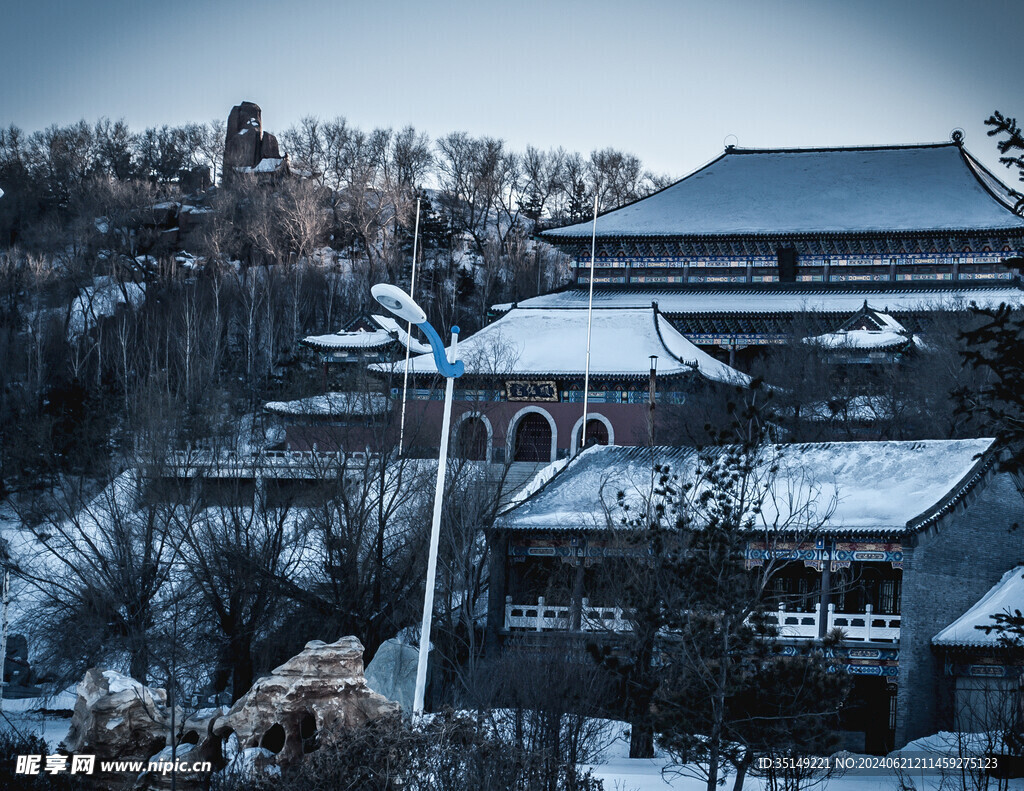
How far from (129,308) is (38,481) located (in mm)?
15841

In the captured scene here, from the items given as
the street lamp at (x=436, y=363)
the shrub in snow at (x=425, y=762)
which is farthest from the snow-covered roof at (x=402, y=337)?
the shrub in snow at (x=425, y=762)

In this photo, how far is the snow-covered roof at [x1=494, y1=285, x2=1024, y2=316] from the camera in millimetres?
39562

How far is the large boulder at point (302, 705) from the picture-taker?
48.5 ft

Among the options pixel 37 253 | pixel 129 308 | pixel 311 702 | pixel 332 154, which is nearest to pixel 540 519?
pixel 311 702

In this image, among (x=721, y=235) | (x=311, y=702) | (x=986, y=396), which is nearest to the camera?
(x=986, y=396)

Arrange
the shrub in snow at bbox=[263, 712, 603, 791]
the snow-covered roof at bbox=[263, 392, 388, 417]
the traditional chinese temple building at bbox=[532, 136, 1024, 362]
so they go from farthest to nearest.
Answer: the traditional chinese temple building at bbox=[532, 136, 1024, 362] → the snow-covered roof at bbox=[263, 392, 388, 417] → the shrub in snow at bbox=[263, 712, 603, 791]

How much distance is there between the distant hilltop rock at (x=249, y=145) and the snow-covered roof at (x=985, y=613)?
52.9 m

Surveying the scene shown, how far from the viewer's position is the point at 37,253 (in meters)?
60.6

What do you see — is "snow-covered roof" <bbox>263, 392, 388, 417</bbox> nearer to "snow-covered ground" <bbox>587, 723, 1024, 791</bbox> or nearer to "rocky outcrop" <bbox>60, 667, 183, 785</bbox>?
"snow-covered ground" <bbox>587, 723, 1024, 791</bbox>

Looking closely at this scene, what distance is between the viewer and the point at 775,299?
41.7 m

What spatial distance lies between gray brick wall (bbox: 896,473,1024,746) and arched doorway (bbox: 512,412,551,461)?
1438 centimetres

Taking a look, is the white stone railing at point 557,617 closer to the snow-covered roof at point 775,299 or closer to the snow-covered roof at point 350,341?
the snow-covered roof at point 350,341

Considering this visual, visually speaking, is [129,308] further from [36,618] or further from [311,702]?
[311,702]

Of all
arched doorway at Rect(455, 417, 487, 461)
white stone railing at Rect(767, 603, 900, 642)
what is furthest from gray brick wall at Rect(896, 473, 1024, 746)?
arched doorway at Rect(455, 417, 487, 461)
